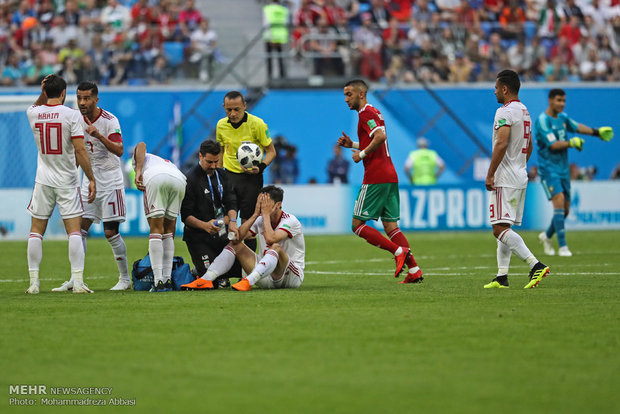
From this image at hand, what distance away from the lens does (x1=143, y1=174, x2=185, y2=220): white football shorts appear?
10961 mm

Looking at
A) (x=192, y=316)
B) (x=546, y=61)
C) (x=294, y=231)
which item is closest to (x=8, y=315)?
(x=192, y=316)

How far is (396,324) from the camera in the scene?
8.05 m

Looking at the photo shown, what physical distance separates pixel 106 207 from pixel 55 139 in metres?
1.40

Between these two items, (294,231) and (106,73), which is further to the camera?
(106,73)

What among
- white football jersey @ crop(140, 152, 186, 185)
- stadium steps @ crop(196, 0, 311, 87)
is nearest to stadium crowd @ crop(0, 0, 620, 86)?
stadium steps @ crop(196, 0, 311, 87)

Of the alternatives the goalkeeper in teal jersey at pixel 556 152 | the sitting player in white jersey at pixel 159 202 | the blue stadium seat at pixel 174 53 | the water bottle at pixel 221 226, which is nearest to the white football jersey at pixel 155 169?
the sitting player in white jersey at pixel 159 202

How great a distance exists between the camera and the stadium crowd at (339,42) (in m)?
27.7

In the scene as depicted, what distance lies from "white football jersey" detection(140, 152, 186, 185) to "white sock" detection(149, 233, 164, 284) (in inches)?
24.3

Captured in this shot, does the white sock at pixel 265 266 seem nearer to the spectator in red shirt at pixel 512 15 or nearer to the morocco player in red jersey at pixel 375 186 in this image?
the morocco player in red jersey at pixel 375 186

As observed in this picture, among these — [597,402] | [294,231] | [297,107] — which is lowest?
[597,402]

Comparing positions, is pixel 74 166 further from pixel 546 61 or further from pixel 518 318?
pixel 546 61

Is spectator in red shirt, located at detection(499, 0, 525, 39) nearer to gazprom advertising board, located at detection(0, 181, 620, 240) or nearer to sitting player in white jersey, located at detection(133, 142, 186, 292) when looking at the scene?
gazprom advertising board, located at detection(0, 181, 620, 240)

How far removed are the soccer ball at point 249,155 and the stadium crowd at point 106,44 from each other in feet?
52.6

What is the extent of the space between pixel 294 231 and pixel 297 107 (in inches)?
709
